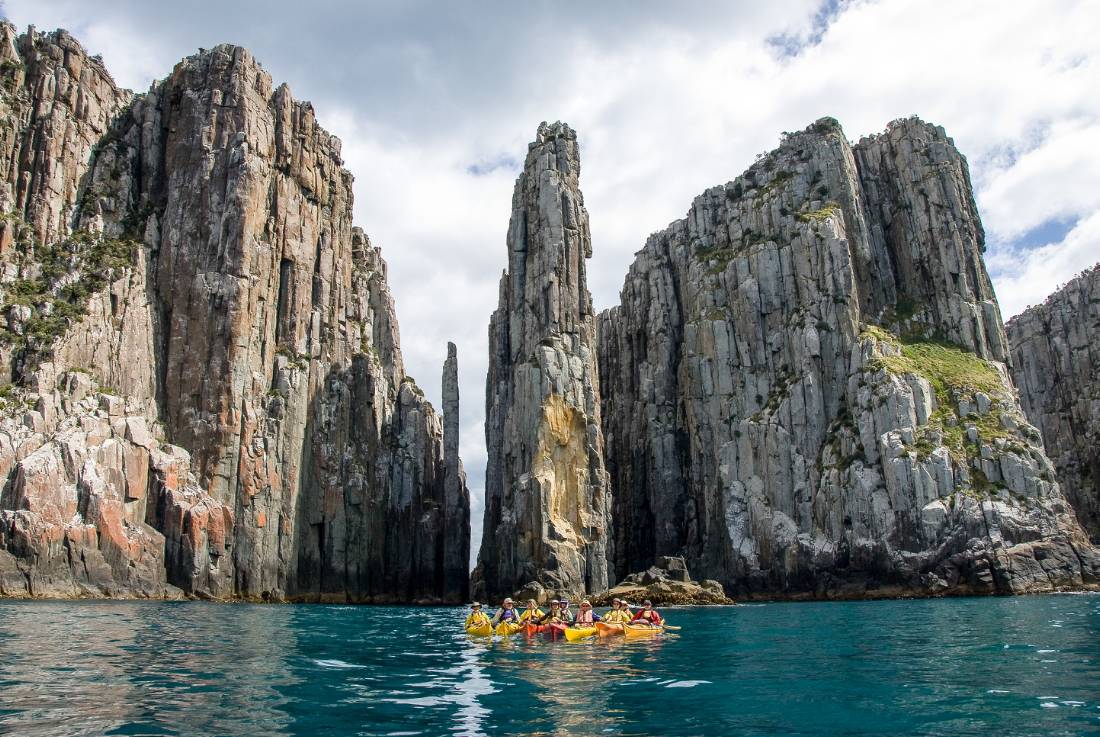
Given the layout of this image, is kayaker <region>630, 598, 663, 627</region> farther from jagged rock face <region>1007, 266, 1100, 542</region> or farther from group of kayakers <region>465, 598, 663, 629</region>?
jagged rock face <region>1007, 266, 1100, 542</region>

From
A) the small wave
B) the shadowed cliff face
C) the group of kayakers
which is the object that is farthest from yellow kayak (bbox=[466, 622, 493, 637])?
the shadowed cliff face

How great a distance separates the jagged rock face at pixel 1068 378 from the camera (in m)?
113

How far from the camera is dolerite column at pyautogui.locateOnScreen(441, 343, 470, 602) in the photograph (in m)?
100

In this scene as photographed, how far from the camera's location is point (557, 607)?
136 ft

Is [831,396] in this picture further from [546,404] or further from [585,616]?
[585,616]

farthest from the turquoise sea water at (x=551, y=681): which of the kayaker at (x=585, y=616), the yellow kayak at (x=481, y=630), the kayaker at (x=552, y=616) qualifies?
the kayaker at (x=585, y=616)

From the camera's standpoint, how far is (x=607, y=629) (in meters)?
39.8

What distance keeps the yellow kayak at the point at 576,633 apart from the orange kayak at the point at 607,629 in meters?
0.70

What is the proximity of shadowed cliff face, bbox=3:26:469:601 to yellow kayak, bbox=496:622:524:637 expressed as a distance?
45.6 meters

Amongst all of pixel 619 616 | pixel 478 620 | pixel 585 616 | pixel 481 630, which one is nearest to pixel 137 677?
pixel 481 630

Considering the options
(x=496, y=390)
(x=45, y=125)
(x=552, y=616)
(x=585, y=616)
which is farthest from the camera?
(x=496, y=390)

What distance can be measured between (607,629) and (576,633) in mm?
1947

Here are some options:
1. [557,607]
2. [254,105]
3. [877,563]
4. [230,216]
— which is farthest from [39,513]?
[877,563]

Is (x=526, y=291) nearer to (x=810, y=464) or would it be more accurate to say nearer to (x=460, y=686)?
(x=810, y=464)
